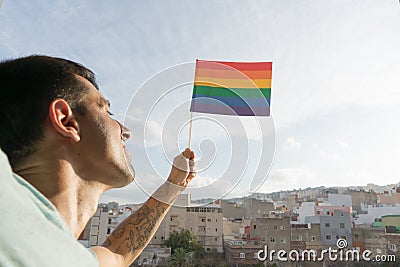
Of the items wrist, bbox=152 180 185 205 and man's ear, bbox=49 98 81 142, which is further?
wrist, bbox=152 180 185 205

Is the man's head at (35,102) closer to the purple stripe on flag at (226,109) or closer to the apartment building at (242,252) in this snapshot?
the purple stripe on flag at (226,109)

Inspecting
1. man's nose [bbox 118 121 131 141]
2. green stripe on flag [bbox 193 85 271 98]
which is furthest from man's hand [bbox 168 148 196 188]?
green stripe on flag [bbox 193 85 271 98]

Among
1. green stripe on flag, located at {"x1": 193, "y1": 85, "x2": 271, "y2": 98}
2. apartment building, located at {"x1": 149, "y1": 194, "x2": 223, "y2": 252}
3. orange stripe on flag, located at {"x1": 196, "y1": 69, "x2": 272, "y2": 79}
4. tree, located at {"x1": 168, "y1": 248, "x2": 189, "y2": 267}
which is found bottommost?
tree, located at {"x1": 168, "y1": 248, "x2": 189, "y2": 267}

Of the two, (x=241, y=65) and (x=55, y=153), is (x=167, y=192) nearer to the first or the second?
(x=55, y=153)

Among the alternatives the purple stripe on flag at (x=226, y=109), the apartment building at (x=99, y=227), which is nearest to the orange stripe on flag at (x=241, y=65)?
the purple stripe on flag at (x=226, y=109)

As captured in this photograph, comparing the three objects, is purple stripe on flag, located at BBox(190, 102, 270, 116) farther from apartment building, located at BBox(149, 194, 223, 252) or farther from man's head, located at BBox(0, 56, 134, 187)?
apartment building, located at BBox(149, 194, 223, 252)

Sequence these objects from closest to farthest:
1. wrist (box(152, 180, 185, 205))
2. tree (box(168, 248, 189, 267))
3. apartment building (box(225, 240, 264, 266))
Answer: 1. wrist (box(152, 180, 185, 205))
2. tree (box(168, 248, 189, 267))
3. apartment building (box(225, 240, 264, 266))

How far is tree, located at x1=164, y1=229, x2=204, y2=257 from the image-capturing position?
768 cm

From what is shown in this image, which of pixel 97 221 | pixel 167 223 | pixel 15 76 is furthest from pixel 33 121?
pixel 167 223

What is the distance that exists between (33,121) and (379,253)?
9507mm

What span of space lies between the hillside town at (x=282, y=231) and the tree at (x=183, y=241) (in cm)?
14

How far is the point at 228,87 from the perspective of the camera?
1493mm

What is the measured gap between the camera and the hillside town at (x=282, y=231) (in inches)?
317

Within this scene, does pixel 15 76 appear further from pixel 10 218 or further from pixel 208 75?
pixel 208 75
